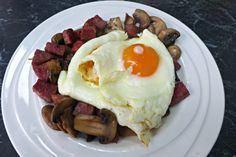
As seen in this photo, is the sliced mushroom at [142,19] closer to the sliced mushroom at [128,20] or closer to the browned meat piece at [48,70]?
the sliced mushroom at [128,20]

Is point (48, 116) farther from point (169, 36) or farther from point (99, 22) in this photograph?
point (169, 36)

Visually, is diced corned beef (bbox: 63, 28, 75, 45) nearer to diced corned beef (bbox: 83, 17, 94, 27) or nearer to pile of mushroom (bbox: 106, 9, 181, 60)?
diced corned beef (bbox: 83, 17, 94, 27)

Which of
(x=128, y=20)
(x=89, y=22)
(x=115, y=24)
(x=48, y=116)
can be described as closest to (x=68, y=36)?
(x=89, y=22)

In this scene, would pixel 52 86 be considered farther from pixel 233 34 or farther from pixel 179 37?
pixel 233 34

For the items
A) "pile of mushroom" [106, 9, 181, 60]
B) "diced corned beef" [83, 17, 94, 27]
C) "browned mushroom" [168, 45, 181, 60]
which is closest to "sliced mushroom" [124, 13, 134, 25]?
"pile of mushroom" [106, 9, 181, 60]

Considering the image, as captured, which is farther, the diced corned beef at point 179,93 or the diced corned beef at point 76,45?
the diced corned beef at point 76,45

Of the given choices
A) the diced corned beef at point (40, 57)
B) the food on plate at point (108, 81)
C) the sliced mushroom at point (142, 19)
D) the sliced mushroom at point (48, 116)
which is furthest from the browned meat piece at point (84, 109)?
the sliced mushroom at point (142, 19)
